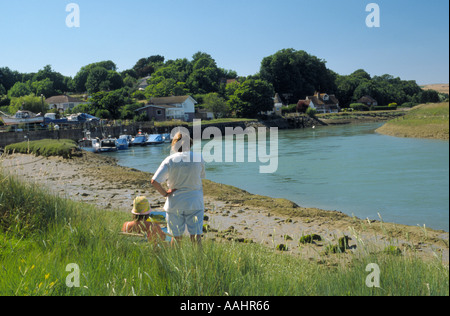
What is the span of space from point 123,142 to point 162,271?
156 feet

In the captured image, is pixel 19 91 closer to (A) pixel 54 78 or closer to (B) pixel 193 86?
(A) pixel 54 78

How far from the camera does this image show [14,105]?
256 feet

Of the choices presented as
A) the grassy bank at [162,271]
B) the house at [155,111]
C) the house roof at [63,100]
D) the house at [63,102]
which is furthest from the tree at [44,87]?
the grassy bank at [162,271]

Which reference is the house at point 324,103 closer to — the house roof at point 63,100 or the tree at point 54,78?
the house roof at point 63,100

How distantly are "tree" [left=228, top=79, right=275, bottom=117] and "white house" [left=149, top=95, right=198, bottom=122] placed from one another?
33.1 ft

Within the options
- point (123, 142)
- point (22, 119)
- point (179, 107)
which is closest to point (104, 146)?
point (123, 142)

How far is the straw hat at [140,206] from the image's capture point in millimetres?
5293

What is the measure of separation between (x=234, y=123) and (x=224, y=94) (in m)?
25.4

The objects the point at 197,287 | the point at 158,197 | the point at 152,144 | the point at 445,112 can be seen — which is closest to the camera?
the point at 445,112

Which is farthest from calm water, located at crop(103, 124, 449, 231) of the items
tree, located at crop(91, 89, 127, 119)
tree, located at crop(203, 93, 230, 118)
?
tree, located at crop(203, 93, 230, 118)

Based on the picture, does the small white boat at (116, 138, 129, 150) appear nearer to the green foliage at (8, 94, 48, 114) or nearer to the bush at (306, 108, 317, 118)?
the green foliage at (8, 94, 48, 114)

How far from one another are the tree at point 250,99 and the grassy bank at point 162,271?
83.2 m

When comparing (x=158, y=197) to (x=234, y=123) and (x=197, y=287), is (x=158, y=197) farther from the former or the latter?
(x=234, y=123)
